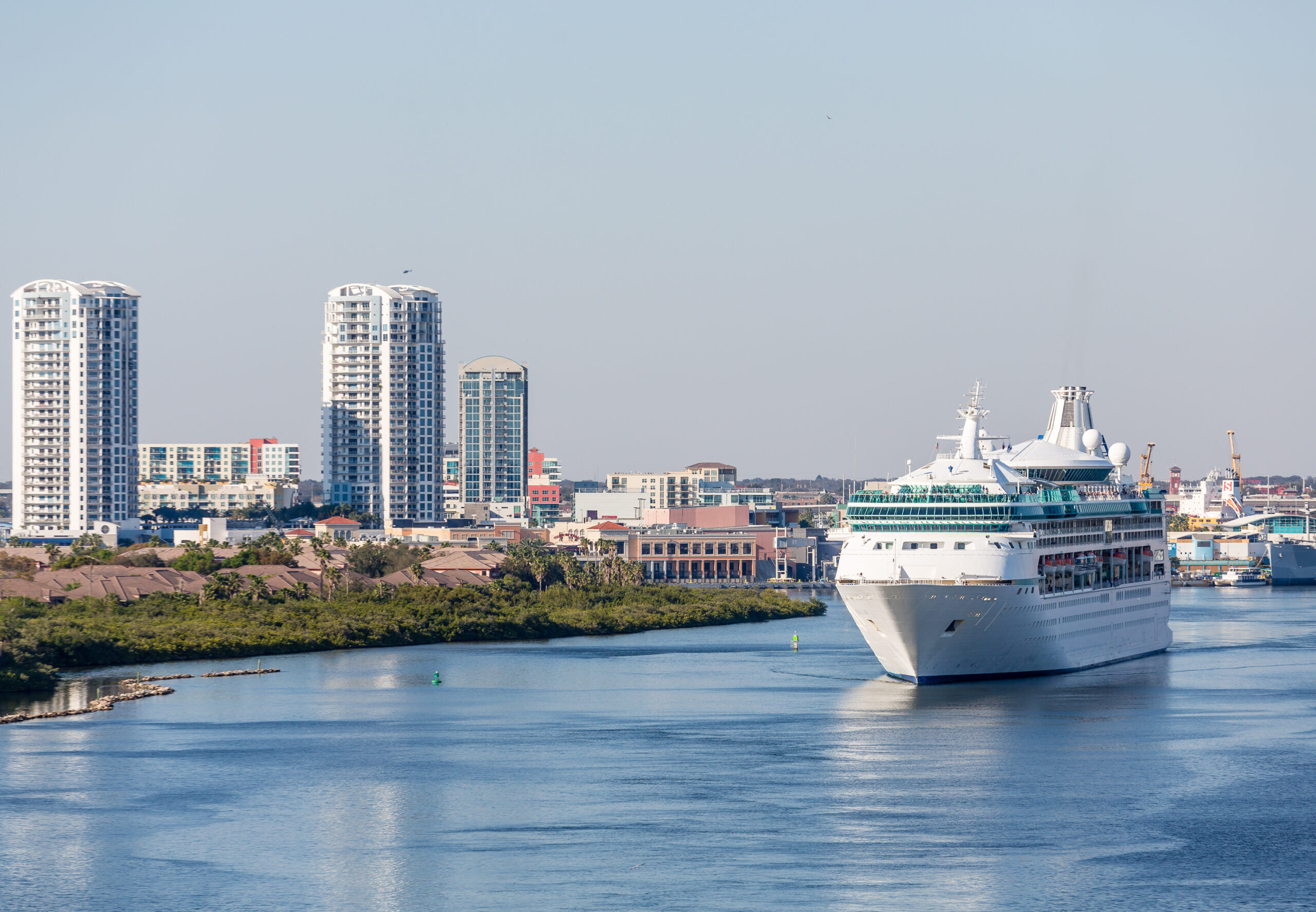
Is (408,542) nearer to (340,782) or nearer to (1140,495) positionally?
(1140,495)

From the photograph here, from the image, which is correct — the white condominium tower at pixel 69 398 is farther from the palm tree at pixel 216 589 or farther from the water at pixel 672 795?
the water at pixel 672 795

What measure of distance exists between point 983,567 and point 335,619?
116 ft

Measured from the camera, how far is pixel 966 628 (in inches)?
2158

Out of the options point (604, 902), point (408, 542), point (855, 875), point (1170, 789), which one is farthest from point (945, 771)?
point (408, 542)

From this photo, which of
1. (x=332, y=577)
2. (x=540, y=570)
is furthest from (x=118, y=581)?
(x=540, y=570)

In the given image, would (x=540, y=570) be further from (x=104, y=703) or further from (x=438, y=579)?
(x=104, y=703)

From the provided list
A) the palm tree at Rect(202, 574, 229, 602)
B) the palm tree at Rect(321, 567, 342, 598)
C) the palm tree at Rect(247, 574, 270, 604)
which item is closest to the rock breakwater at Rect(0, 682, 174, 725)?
the palm tree at Rect(202, 574, 229, 602)

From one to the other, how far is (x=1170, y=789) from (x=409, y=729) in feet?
68.5

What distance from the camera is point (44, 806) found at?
38.4 meters

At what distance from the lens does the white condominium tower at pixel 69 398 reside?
14475cm

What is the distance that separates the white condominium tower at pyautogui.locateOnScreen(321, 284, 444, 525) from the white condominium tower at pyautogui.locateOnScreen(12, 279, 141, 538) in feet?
68.5

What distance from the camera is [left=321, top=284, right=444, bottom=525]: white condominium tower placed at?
160500mm

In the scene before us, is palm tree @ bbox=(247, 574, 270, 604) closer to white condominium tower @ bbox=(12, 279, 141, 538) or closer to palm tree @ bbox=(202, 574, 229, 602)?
palm tree @ bbox=(202, 574, 229, 602)

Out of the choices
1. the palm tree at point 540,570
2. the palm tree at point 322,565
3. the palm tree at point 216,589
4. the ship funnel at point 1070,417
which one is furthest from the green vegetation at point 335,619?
the ship funnel at point 1070,417
